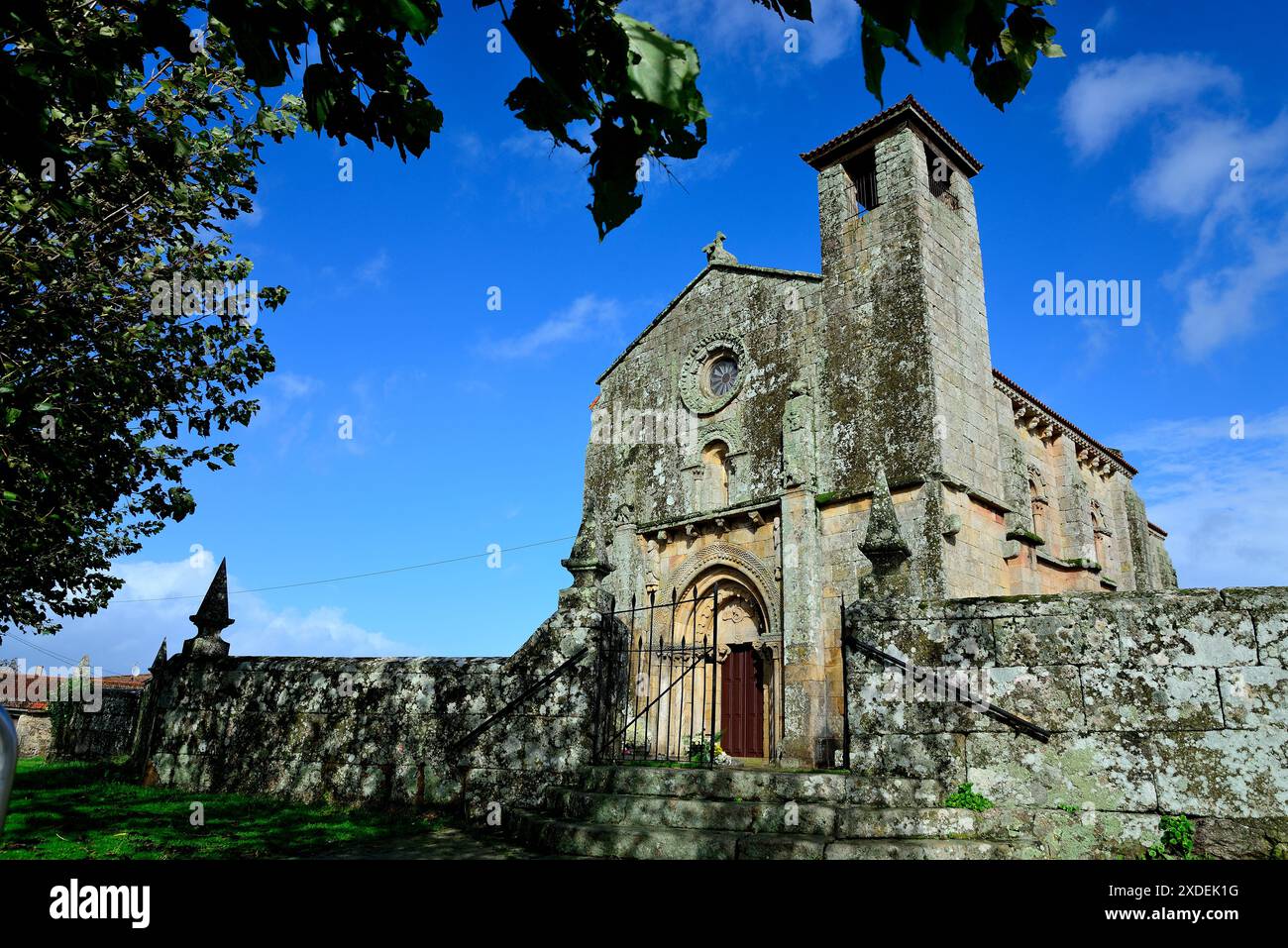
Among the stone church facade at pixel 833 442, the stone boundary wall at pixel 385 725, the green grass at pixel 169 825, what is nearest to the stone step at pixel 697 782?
the stone boundary wall at pixel 385 725

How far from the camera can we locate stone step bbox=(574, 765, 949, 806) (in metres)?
6.11

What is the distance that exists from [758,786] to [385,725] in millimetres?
4191

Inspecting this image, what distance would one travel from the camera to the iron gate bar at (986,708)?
578 cm

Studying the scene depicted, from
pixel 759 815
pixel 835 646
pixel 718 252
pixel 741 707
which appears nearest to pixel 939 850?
pixel 759 815

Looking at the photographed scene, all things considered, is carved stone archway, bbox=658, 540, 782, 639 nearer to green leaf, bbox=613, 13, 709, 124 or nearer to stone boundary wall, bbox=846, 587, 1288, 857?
stone boundary wall, bbox=846, 587, 1288, 857

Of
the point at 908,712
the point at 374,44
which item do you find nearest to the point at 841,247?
the point at 908,712

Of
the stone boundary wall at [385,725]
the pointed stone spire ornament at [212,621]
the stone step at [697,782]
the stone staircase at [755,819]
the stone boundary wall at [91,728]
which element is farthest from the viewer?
the stone boundary wall at [91,728]

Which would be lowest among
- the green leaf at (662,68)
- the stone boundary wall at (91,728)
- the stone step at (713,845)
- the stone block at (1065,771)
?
the stone boundary wall at (91,728)

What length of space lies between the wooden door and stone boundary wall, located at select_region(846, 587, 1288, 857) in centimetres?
Answer: 962

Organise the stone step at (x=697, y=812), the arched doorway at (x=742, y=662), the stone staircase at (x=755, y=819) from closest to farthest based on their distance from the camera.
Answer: the stone staircase at (x=755, y=819) → the stone step at (x=697, y=812) → the arched doorway at (x=742, y=662)

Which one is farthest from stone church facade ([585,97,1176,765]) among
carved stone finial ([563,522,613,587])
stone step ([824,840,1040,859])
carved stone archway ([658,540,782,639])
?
stone step ([824,840,1040,859])

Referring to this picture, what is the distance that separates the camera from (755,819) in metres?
6.43

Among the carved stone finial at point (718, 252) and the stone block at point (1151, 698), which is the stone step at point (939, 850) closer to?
the stone block at point (1151, 698)

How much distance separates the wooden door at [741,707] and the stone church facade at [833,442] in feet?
0.40
